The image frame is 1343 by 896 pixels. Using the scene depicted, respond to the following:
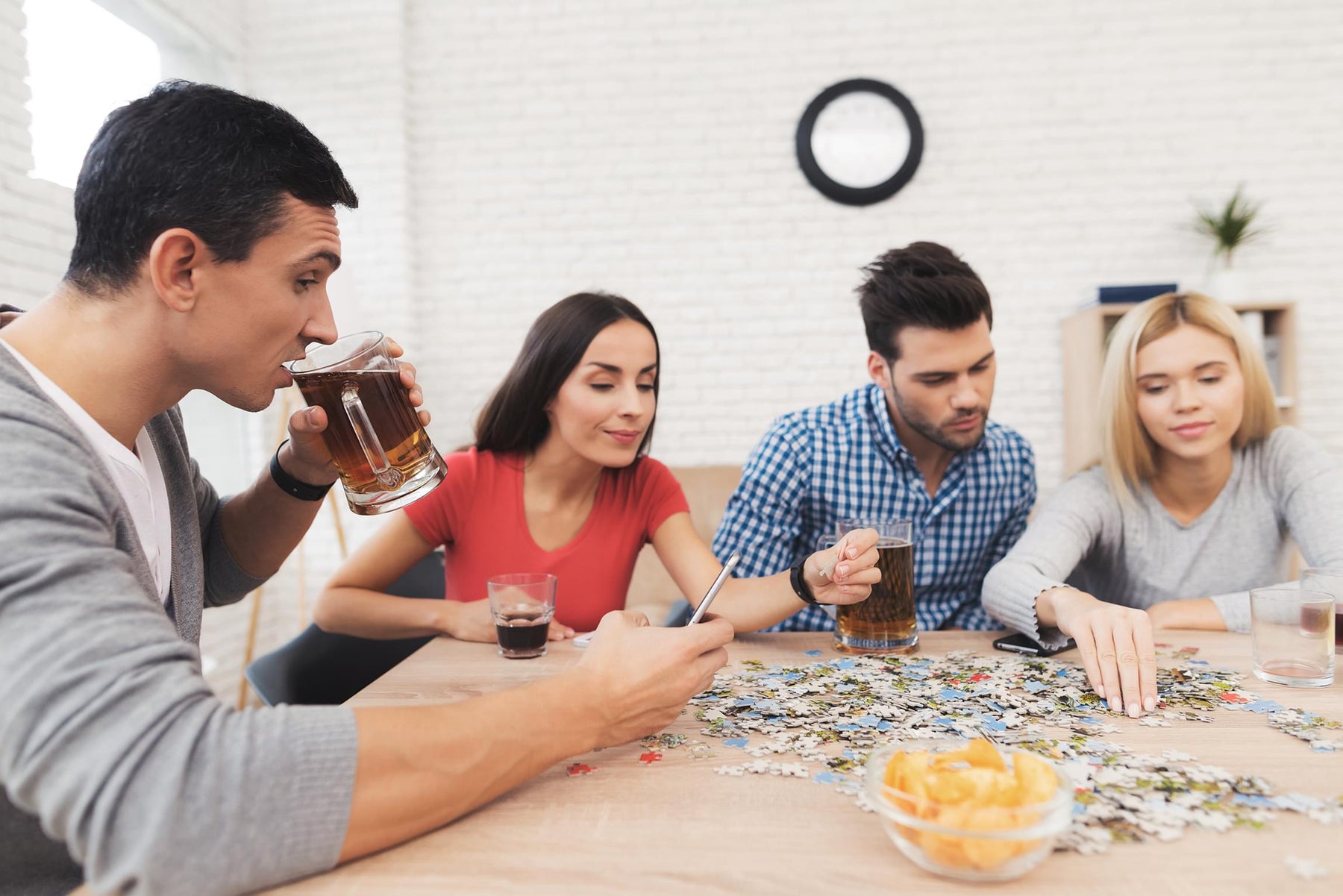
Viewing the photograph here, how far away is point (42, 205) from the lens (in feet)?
9.84

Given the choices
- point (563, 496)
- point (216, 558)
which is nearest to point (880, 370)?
point (563, 496)

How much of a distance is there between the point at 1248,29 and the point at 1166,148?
2.18 feet

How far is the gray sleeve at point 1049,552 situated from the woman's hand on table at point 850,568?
30 cm

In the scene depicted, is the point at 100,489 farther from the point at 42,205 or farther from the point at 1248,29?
the point at 1248,29

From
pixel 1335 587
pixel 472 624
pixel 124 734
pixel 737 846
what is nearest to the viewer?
pixel 124 734

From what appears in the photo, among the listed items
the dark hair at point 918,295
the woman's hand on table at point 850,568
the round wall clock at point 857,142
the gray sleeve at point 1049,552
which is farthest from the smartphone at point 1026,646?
the round wall clock at point 857,142

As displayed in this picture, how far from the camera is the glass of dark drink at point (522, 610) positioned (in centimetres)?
153

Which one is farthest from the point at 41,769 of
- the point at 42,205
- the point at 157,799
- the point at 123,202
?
the point at 42,205

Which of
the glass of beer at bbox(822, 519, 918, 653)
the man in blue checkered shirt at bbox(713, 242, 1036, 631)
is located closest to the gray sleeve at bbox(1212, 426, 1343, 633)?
the man in blue checkered shirt at bbox(713, 242, 1036, 631)

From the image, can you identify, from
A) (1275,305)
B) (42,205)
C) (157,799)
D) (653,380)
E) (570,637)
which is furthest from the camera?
(1275,305)

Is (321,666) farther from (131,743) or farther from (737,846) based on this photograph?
(737,846)

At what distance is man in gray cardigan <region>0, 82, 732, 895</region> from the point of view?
728 mm

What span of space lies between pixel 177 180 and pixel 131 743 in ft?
2.11

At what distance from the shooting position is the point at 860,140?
14.3ft
